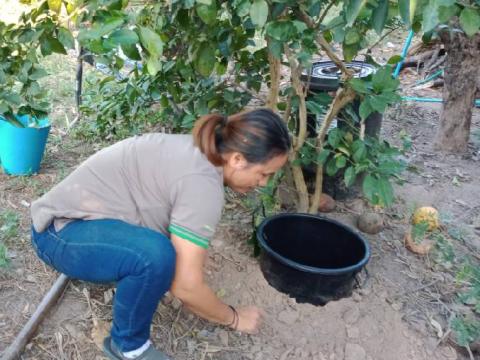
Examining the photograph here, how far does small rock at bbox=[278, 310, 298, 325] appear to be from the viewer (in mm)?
2037

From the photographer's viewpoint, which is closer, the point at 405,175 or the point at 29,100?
the point at 29,100

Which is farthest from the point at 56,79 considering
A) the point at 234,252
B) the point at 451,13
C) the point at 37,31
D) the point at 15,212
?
the point at 451,13

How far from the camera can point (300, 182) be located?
7.75ft

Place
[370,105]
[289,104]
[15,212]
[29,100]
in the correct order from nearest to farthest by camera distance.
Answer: [29,100]
[370,105]
[289,104]
[15,212]

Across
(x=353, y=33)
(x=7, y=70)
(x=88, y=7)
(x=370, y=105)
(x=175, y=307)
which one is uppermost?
(x=88, y=7)

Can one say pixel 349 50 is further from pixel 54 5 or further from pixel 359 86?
pixel 54 5

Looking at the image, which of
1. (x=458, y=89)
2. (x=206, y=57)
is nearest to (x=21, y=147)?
(x=206, y=57)

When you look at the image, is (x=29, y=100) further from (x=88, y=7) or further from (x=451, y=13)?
(x=451, y=13)

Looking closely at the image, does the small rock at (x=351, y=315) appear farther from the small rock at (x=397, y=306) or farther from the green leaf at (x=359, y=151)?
the green leaf at (x=359, y=151)

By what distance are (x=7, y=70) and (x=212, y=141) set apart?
647 millimetres

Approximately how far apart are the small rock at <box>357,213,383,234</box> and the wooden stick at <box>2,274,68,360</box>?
137cm

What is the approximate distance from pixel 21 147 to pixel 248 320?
5.37 feet

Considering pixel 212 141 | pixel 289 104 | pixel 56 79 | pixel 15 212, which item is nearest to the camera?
pixel 212 141

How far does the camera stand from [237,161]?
154cm
